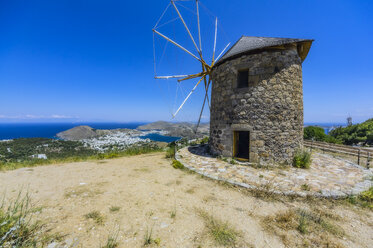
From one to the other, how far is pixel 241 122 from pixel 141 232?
5.80 m

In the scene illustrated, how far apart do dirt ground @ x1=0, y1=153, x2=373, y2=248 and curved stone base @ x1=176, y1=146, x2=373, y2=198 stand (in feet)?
1.39

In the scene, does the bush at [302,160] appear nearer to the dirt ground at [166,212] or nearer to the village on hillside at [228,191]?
the village on hillside at [228,191]

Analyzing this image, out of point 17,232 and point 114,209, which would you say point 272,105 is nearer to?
point 114,209

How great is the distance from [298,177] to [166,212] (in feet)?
16.1

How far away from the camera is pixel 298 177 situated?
501cm

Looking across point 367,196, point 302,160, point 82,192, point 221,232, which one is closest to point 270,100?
point 302,160

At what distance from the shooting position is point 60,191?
4.05 metres

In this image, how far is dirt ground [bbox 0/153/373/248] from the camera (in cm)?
248

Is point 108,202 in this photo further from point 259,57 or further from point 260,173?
point 259,57

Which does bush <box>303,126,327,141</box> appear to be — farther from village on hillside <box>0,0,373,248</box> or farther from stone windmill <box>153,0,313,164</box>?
stone windmill <box>153,0,313,164</box>

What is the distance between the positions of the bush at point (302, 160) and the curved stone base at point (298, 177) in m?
0.28

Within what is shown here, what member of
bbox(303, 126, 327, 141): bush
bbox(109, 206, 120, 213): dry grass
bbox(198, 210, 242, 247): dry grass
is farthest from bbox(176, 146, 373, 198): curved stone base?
bbox(303, 126, 327, 141): bush

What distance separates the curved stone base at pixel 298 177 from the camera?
4.08 metres

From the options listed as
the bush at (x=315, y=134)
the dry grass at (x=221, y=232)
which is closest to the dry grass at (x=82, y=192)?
the dry grass at (x=221, y=232)
